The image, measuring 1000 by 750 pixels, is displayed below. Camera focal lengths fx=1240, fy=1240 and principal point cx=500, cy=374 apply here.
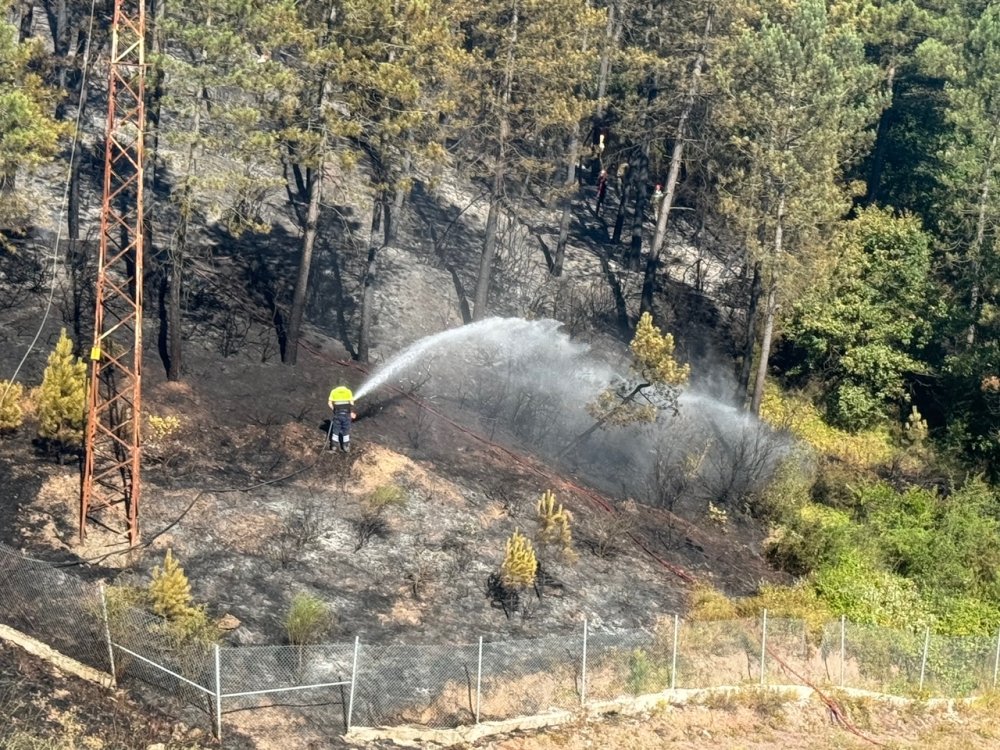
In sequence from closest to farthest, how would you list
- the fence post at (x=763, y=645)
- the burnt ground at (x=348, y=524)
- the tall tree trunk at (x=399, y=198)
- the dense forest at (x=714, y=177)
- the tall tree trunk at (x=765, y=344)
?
the burnt ground at (x=348, y=524) < the fence post at (x=763, y=645) < the dense forest at (x=714, y=177) < the tall tree trunk at (x=399, y=198) < the tall tree trunk at (x=765, y=344)

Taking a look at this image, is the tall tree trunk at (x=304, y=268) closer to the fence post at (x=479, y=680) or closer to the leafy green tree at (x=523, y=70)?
the leafy green tree at (x=523, y=70)

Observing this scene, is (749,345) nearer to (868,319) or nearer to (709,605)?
(868,319)

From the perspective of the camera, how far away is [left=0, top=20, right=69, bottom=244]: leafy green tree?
26125mm

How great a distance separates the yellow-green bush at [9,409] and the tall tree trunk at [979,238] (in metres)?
27.1

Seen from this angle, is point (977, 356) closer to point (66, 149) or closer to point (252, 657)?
point (252, 657)

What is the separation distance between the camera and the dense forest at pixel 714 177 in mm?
28750

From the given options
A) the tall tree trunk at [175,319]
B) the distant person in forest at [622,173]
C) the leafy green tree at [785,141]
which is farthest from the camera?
the distant person in forest at [622,173]

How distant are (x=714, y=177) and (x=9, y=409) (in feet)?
98.9

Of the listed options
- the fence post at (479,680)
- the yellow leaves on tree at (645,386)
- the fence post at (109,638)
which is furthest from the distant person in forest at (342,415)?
the fence post at (109,638)

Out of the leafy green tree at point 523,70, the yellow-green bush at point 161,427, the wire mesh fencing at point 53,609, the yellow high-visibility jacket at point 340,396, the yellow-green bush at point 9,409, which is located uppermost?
the leafy green tree at point 523,70

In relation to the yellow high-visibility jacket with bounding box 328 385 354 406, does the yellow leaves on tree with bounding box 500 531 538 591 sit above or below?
below

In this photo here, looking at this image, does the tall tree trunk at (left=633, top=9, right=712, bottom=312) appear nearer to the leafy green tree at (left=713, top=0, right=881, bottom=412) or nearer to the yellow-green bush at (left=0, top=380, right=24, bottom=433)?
the leafy green tree at (left=713, top=0, right=881, bottom=412)

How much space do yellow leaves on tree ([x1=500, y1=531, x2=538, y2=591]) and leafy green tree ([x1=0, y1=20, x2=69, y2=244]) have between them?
13247 millimetres

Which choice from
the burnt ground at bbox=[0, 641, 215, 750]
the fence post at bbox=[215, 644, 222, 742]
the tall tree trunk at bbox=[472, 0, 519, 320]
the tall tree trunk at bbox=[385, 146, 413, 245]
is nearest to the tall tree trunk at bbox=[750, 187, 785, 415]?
the tall tree trunk at bbox=[472, 0, 519, 320]
